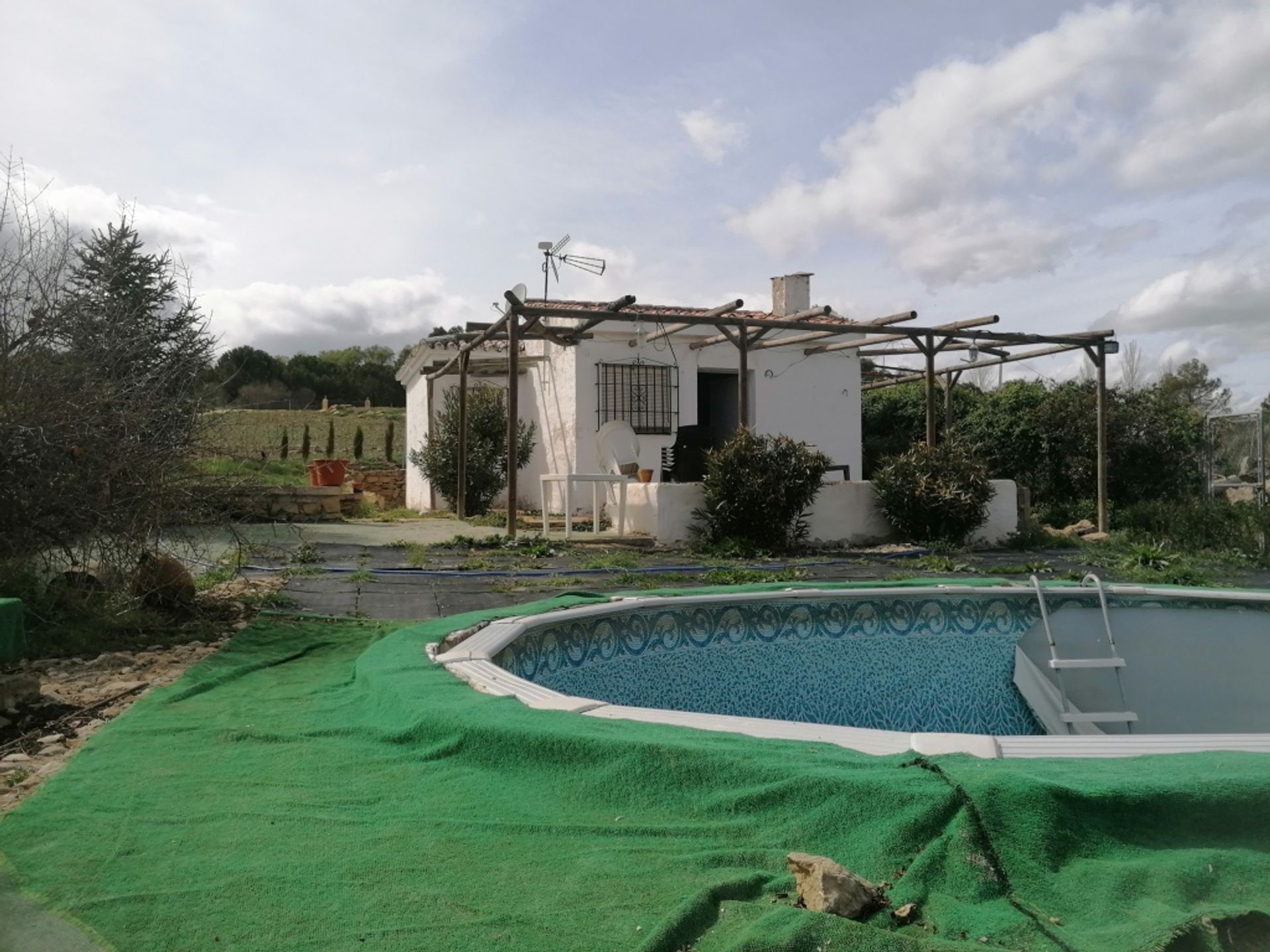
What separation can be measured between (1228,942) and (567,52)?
8679mm

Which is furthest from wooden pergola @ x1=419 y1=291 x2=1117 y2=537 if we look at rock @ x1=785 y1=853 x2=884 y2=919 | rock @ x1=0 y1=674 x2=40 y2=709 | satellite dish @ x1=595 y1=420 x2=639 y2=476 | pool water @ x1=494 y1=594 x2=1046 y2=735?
rock @ x1=785 y1=853 x2=884 y2=919

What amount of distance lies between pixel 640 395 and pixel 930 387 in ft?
15.9

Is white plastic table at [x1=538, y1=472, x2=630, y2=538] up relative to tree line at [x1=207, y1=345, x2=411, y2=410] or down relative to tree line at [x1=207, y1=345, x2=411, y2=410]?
down

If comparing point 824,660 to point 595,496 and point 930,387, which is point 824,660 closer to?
A: point 595,496

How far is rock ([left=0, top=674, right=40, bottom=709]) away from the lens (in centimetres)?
392

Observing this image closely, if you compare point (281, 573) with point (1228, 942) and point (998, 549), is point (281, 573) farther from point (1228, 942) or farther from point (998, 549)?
point (998, 549)

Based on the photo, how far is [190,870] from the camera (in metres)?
2.22

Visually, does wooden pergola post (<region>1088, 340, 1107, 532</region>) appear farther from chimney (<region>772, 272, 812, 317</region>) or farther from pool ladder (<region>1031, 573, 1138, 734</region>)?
pool ladder (<region>1031, 573, 1138, 734</region>)

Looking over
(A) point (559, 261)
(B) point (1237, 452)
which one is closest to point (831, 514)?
(B) point (1237, 452)

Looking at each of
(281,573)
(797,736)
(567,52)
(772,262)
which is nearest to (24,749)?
(797,736)

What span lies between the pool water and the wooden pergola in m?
5.39

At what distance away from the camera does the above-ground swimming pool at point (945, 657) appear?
5.70m

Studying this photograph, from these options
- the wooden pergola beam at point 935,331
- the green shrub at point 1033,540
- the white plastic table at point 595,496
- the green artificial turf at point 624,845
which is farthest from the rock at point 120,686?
the wooden pergola beam at point 935,331

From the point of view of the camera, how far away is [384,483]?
2220 centimetres
